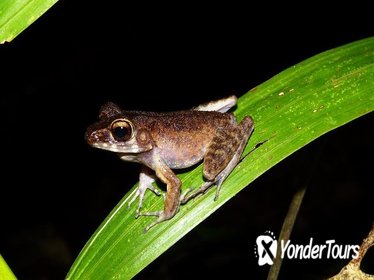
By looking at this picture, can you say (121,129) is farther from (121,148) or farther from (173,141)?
(173,141)

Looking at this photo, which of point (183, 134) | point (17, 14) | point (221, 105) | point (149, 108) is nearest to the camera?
point (17, 14)

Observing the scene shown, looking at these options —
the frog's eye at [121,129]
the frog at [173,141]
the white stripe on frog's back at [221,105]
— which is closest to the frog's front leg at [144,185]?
the frog at [173,141]

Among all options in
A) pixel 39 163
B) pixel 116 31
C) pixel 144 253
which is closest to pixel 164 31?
pixel 116 31

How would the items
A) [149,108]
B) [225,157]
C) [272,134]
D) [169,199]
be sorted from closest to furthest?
[272,134], [169,199], [225,157], [149,108]

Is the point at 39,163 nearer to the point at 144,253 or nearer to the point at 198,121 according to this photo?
the point at 198,121

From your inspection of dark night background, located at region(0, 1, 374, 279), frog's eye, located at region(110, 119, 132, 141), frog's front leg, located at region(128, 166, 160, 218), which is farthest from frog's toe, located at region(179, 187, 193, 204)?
dark night background, located at region(0, 1, 374, 279)

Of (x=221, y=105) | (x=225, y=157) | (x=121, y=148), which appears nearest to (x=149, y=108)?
(x=221, y=105)

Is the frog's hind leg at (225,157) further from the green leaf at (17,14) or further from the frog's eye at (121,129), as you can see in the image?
the green leaf at (17,14)

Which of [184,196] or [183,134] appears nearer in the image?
[184,196]
